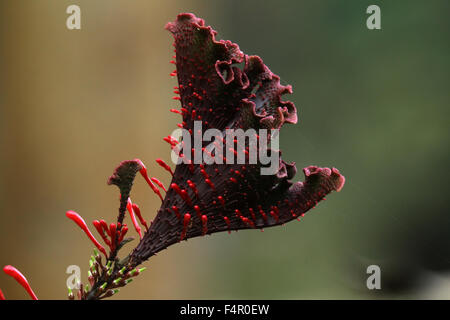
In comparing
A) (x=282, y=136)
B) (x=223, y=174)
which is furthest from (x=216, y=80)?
(x=282, y=136)

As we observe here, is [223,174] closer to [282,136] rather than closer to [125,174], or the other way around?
[125,174]

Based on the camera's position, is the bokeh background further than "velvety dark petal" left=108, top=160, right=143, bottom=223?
Yes

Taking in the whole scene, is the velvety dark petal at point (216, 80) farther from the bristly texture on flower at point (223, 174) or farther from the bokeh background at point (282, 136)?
the bokeh background at point (282, 136)

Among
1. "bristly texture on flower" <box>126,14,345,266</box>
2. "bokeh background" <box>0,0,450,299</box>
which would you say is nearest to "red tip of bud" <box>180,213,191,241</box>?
"bristly texture on flower" <box>126,14,345,266</box>

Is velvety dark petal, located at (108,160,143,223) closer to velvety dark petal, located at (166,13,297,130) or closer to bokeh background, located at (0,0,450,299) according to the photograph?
velvety dark petal, located at (166,13,297,130)

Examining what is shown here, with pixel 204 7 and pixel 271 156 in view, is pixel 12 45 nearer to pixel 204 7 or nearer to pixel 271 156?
pixel 204 7
